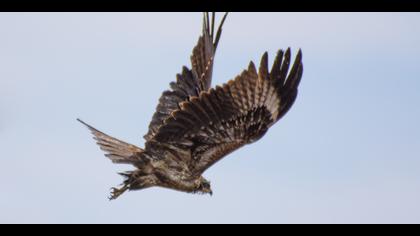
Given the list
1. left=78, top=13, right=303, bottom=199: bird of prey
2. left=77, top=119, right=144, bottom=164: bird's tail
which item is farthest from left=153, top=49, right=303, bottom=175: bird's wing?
left=77, top=119, right=144, bottom=164: bird's tail

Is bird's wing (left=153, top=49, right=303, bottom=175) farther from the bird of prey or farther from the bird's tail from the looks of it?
the bird's tail

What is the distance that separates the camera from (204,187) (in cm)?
1235

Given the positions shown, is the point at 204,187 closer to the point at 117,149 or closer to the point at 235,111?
the point at 117,149

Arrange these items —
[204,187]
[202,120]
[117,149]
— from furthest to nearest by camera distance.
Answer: [204,187] → [117,149] → [202,120]

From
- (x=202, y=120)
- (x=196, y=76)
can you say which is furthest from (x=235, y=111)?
(x=196, y=76)

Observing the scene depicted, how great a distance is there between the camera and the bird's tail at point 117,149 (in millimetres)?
11883

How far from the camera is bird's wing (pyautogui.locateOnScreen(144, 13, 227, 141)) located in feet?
40.2

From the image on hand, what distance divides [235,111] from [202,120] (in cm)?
38

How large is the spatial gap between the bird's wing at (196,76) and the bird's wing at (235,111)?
88 centimetres

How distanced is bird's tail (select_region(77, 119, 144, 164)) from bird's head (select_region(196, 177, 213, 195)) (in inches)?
34.9

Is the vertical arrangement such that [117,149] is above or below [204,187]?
above

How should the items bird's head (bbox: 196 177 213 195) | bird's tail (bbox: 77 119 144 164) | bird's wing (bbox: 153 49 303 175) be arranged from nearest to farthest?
1. bird's wing (bbox: 153 49 303 175)
2. bird's tail (bbox: 77 119 144 164)
3. bird's head (bbox: 196 177 213 195)

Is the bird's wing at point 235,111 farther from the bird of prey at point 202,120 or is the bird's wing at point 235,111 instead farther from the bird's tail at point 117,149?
the bird's tail at point 117,149
